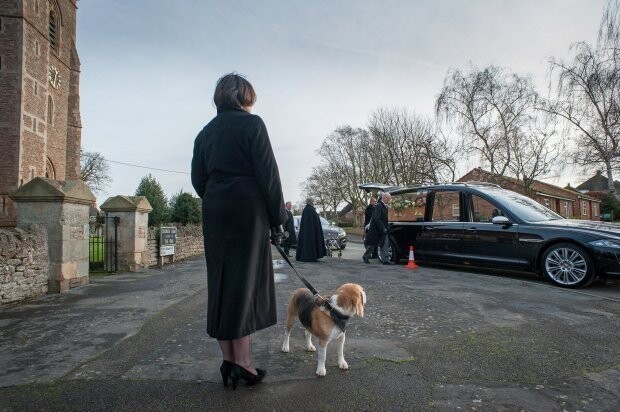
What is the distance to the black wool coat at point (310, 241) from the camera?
11.2 metres

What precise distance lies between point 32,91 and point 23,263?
2452cm

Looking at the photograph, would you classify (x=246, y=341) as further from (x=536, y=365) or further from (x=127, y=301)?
(x=127, y=301)

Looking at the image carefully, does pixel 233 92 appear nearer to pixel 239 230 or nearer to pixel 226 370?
pixel 239 230

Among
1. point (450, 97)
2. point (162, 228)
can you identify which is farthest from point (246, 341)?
point (450, 97)

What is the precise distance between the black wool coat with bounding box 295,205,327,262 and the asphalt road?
5.35 meters

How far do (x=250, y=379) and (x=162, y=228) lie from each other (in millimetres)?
9383

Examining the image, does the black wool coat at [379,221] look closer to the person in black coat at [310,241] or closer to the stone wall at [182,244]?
the person in black coat at [310,241]

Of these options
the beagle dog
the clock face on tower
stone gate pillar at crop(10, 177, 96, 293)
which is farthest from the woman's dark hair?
the clock face on tower

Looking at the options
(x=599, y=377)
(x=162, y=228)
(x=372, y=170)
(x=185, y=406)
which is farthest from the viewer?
(x=372, y=170)

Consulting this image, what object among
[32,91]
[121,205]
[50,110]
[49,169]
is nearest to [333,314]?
[121,205]

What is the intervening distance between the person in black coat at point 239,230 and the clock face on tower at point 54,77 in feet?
→ 104

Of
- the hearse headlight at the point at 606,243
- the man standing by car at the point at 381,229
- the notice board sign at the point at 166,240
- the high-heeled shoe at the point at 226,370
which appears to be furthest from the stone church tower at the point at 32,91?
the hearse headlight at the point at 606,243

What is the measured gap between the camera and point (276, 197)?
2801 mm

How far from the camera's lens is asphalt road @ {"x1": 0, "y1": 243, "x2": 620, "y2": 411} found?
8.38 ft
